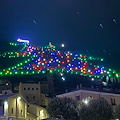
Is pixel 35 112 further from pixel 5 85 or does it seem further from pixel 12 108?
pixel 5 85

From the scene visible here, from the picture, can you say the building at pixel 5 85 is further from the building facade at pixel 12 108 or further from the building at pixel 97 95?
the building facade at pixel 12 108

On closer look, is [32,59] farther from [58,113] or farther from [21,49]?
[58,113]

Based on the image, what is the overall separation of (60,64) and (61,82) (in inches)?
734

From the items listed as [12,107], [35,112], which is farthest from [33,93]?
[12,107]

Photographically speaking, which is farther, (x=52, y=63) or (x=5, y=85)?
(x=52, y=63)

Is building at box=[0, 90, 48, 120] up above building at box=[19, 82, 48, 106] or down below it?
below

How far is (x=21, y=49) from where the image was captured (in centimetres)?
12706

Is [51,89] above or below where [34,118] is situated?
above

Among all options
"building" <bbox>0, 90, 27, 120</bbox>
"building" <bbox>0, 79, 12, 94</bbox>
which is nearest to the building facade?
"building" <bbox>0, 90, 27, 120</bbox>

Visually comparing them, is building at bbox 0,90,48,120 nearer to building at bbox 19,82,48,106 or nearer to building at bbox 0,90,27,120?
building at bbox 0,90,27,120

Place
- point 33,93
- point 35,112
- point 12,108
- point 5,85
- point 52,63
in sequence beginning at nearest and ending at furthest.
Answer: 1. point 12,108
2. point 35,112
3. point 33,93
4. point 5,85
5. point 52,63

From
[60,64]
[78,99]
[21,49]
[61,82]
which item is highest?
[21,49]

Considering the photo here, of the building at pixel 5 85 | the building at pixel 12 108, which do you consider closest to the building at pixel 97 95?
the building at pixel 12 108

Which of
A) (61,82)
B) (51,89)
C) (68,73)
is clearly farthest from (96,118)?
(68,73)
